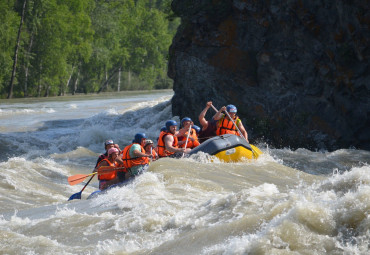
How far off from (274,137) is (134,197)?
26.9 feet

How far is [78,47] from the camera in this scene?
4672cm

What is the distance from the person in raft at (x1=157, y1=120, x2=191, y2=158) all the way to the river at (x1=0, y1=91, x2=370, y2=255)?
15.9 inches

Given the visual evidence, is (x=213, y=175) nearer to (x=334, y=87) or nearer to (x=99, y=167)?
(x=99, y=167)

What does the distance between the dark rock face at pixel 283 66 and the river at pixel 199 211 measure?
1568 mm

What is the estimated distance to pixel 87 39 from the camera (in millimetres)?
47969

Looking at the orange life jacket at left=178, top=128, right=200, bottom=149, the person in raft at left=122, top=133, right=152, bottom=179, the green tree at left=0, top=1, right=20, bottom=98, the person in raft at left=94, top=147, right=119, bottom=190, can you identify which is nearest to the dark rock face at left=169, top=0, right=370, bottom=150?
the orange life jacket at left=178, top=128, right=200, bottom=149

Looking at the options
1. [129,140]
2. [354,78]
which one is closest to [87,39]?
[129,140]

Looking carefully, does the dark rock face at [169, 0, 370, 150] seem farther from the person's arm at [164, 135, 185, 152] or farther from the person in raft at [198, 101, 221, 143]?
the person's arm at [164, 135, 185, 152]

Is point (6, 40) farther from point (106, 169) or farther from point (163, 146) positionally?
point (106, 169)

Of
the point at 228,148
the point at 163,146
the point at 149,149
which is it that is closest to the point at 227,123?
the point at 228,148

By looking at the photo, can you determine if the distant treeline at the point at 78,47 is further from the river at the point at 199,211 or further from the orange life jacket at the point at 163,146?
the river at the point at 199,211

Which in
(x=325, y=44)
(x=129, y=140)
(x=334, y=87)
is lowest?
(x=129, y=140)

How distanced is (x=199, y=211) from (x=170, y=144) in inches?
173

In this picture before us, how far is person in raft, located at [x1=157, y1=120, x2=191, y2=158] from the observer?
35.1ft
